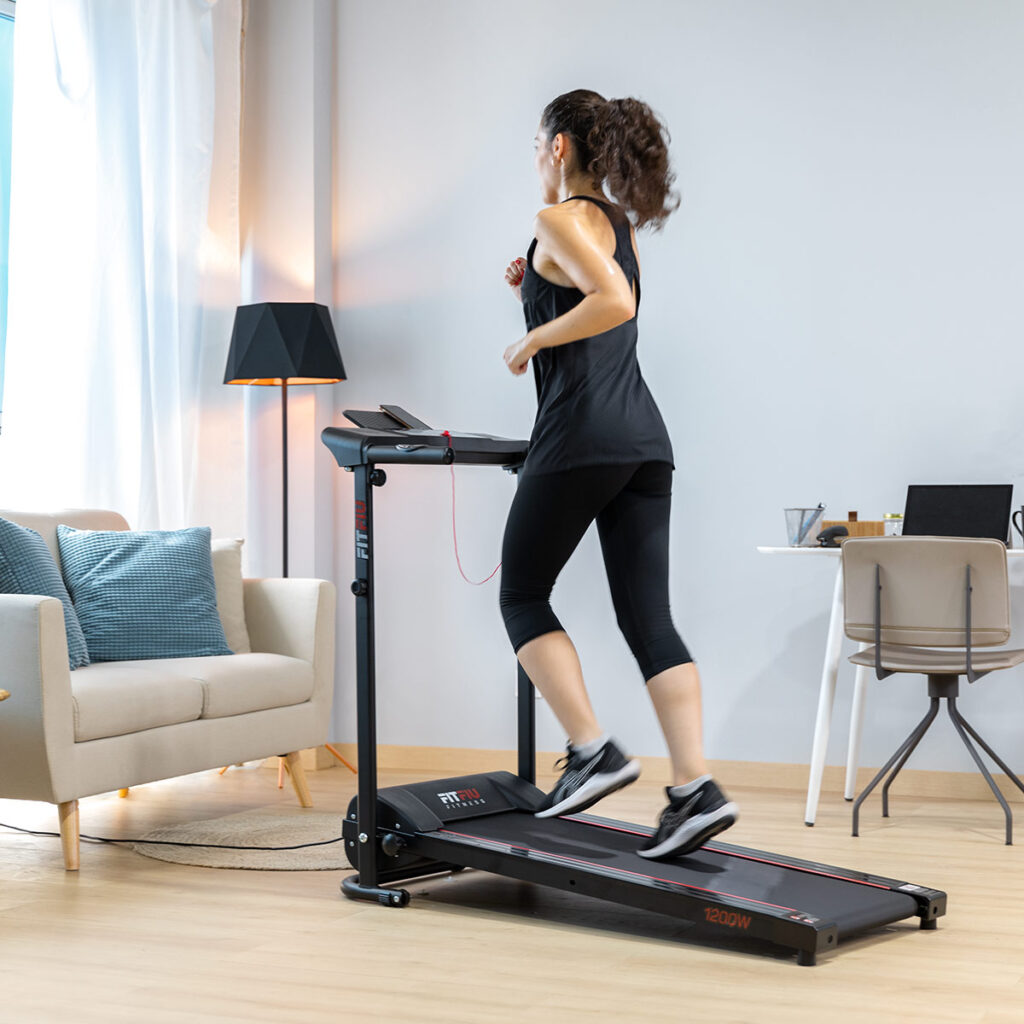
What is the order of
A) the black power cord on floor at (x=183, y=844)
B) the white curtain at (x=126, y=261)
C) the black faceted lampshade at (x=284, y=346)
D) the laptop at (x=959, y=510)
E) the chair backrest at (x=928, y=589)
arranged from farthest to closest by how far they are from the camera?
the black faceted lampshade at (x=284, y=346) < the white curtain at (x=126, y=261) < the laptop at (x=959, y=510) < the chair backrest at (x=928, y=589) < the black power cord on floor at (x=183, y=844)

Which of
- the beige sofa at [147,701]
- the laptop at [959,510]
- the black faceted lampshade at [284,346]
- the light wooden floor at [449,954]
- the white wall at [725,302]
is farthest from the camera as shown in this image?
the black faceted lampshade at [284,346]

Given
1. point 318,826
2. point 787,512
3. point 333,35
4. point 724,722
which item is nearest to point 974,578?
point 787,512

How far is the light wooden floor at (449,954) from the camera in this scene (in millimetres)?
1996

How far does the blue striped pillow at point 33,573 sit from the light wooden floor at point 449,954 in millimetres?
486

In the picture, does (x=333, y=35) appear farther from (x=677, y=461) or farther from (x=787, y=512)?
(x=787, y=512)

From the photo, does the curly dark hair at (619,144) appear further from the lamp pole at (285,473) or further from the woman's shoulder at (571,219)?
the lamp pole at (285,473)

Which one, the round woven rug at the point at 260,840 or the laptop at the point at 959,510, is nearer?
the round woven rug at the point at 260,840

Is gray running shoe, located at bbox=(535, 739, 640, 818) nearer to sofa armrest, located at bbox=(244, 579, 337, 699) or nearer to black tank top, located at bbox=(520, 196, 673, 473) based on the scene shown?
black tank top, located at bbox=(520, 196, 673, 473)

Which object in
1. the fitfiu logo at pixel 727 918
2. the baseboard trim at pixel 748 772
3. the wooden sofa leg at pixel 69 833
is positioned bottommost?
the baseboard trim at pixel 748 772

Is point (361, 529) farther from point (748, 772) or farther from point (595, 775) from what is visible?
point (748, 772)

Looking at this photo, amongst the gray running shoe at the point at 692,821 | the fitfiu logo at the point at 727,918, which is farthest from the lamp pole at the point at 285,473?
the fitfiu logo at the point at 727,918

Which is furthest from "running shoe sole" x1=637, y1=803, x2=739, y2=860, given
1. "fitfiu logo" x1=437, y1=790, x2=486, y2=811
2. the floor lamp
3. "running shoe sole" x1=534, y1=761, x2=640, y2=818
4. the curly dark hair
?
the floor lamp

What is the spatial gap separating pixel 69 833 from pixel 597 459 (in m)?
1.47

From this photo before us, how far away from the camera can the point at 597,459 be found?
245cm
